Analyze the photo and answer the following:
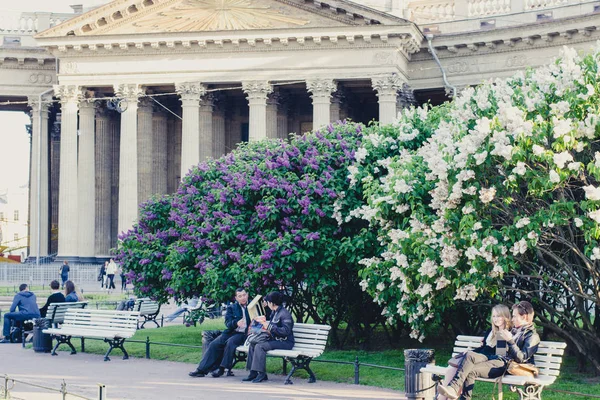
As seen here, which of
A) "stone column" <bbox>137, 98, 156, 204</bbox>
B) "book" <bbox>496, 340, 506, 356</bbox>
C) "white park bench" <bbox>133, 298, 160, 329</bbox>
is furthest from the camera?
"stone column" <bbox>137, 98, 156, 204</bbox>

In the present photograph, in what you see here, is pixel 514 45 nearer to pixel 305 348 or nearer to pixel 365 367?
pixel 365 367

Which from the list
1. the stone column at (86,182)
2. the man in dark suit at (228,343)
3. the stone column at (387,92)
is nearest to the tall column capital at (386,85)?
the stone column at (387,92)

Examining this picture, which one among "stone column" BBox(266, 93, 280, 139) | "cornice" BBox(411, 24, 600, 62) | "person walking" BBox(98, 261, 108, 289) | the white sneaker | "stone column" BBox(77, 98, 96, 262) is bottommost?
the white sneaker

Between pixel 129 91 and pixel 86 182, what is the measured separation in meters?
4.72

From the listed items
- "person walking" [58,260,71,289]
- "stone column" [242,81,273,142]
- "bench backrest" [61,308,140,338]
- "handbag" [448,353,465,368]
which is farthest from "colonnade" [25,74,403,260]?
"handbag" [448,353,465,368]

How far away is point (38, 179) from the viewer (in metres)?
49.4

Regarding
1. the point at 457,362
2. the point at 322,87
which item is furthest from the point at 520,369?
the point at 322,87

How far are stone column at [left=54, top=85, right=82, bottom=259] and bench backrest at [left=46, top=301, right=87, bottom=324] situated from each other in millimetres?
24396

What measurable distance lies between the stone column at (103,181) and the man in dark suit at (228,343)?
32.9 meters

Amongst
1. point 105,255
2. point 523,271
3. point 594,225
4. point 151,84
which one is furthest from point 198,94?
point 594,225

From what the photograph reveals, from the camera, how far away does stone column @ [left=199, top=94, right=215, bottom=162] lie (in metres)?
47.0

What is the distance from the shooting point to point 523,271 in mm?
16516

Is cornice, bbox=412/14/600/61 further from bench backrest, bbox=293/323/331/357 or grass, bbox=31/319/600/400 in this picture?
bench backrest, bbox=293/323/331/357

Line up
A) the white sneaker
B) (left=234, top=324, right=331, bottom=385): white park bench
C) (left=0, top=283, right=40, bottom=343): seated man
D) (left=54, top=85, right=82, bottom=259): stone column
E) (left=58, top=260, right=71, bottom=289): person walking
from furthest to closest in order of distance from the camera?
(left=54, top=85, right=82, bottom=259): stone column → (left=58, top=260, right=71, bottom=289): person walking → (left=0, top=283, right=40, bottom=343): seated man → (left=234, top=324, right=331, bottom=385): white park bench → the white sneaker
